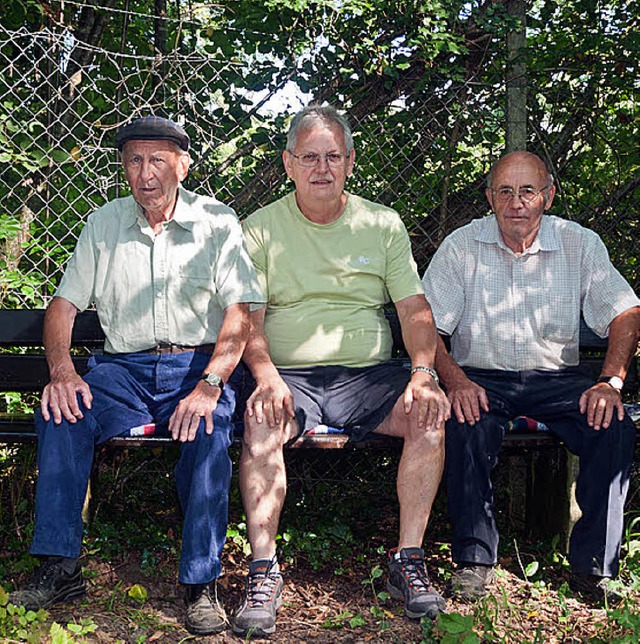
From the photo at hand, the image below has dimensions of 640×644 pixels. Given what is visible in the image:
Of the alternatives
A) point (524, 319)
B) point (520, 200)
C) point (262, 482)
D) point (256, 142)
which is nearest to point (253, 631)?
point (262, 482)

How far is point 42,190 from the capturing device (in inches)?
180

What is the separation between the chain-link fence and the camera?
4.38 meters

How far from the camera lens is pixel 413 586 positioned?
10.0ft

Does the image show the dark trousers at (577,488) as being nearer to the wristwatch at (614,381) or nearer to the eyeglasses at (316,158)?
the wristwatch at (614,381)

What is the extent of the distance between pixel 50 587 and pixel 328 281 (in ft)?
5.21

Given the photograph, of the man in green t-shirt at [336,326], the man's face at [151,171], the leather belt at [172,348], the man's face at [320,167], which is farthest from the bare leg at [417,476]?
the man's face at [151,171]

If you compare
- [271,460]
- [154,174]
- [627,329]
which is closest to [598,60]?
[627,329]

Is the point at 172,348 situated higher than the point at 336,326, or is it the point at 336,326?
the point at 336,326

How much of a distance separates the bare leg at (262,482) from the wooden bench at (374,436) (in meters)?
0.15

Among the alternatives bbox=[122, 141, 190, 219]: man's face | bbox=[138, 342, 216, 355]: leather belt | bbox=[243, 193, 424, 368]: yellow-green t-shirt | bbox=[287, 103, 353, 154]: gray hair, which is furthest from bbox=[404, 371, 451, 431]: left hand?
bbox=[122, 141, 190, 219]: man's face

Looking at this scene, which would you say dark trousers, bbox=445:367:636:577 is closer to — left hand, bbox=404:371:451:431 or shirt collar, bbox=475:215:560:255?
left hand, bbox=404:371:451:431

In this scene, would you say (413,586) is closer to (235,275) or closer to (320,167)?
(235,275)

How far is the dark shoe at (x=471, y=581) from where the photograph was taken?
10.5 feet

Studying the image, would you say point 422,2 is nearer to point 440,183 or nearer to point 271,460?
point 440,183
